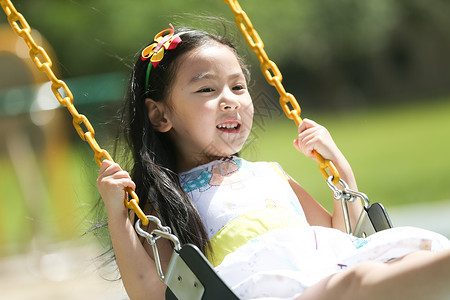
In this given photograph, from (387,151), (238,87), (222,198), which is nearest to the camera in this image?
(222,198)

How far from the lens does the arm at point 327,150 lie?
1829 millimetres

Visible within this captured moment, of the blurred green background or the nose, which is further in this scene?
the blurred green background

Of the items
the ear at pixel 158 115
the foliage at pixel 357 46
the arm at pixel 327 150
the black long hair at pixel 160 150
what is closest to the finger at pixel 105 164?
the black long hair at pixel 160 150

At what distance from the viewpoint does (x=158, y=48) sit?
1.87 m

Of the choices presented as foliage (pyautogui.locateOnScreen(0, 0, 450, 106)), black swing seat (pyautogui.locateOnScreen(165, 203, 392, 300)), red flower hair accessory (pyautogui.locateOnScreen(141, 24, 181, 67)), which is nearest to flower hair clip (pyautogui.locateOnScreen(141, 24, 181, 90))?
red flower hair accessory (pyautogui.locateOnScreen(141, 24, 181, 67))

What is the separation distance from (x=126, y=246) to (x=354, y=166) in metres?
6.38

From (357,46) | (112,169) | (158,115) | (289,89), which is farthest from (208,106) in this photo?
(357,46)

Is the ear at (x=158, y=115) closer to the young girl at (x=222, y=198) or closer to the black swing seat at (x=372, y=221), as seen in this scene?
the young girl at (x=222, y=198)

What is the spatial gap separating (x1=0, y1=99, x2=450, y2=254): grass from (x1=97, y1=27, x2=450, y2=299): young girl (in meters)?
0.38

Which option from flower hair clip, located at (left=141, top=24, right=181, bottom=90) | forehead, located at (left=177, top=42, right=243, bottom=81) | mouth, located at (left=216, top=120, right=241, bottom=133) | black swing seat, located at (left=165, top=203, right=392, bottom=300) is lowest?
black swing seat, located at (left=165, top=203, right=392, bottom=300)

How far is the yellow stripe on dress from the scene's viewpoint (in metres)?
1.63

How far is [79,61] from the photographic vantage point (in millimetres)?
12477

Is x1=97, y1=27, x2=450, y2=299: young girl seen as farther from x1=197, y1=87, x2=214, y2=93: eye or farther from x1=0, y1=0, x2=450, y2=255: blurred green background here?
x1=0, y1=0, x2=450, y2=255: blurred green background

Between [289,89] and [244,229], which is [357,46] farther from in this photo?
[244,229]
